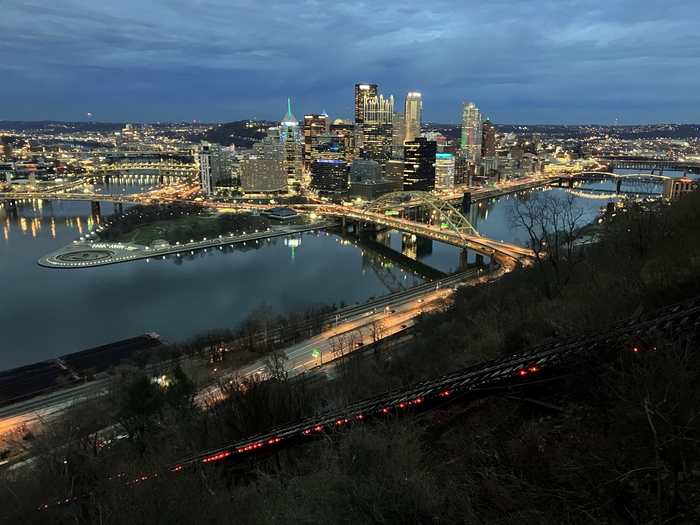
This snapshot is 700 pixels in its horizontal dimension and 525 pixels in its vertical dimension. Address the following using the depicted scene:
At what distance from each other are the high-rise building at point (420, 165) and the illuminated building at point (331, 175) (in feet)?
17.7

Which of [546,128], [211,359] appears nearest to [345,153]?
[211,359]

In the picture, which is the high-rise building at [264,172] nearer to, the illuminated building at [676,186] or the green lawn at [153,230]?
the green lawn at [153,230]

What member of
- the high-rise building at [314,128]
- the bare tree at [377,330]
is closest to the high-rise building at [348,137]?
the high-rise building at [314,128]

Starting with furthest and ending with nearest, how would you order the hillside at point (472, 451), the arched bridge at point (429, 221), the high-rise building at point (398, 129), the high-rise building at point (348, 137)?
1. the high-rise building at point (398, 129)
2. the high-rise building at point (348, 137)
3. the arched bridge at point (429, 221)
4. the hillside at point (472, 451)

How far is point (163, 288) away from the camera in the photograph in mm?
14781

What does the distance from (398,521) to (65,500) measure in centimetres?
273

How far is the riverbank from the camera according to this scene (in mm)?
17156

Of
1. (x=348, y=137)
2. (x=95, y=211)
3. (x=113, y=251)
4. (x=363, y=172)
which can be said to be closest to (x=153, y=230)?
(x=113, y=251)

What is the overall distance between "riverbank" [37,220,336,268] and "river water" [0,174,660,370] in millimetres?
486

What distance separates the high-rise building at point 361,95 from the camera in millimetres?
67750

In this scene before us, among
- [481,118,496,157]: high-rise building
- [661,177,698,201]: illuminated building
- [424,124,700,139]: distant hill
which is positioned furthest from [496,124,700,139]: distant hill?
[661,177,698,201]: illuminated building

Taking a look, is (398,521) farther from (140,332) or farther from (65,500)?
(140,332)

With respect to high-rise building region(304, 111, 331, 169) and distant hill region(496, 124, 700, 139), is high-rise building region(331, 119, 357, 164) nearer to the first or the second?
high-rise building region(304, 111, 331, 169)

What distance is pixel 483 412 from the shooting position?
333 cm
